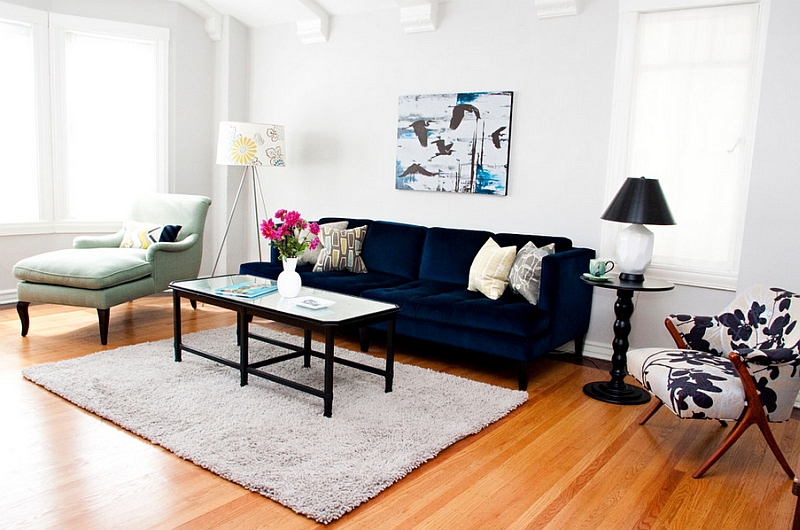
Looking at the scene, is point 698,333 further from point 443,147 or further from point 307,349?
point 443,147

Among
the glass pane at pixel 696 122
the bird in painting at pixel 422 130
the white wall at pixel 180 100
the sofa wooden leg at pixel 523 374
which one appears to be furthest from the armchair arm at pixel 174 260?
the glass pane at pixel 696 122

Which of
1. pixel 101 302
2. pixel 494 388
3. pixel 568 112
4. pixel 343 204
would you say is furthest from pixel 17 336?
pixel 568 112

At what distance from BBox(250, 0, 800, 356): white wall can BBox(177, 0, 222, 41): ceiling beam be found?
1.11ft

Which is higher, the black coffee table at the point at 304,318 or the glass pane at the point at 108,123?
the glass pane at the point at 108,123

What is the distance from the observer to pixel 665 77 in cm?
402

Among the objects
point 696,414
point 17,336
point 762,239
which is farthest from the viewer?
point 17,336

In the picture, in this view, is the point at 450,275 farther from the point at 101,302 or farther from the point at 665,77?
the point at 101,302

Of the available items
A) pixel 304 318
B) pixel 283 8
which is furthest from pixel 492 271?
pixel 283 8

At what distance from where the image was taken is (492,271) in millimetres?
4090

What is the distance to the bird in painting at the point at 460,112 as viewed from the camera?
469 centimetres

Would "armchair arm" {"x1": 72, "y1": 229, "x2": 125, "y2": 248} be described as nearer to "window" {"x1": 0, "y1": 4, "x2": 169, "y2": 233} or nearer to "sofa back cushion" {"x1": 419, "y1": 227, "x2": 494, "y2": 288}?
"window" {"x1": 0, "y1": 4, "x2": 169, "y2": 233}

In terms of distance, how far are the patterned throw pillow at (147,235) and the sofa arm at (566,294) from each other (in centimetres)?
284

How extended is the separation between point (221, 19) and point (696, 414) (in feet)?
17.1

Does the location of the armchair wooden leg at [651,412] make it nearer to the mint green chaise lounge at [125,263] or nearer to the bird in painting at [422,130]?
the bird in painting at [422,130]
